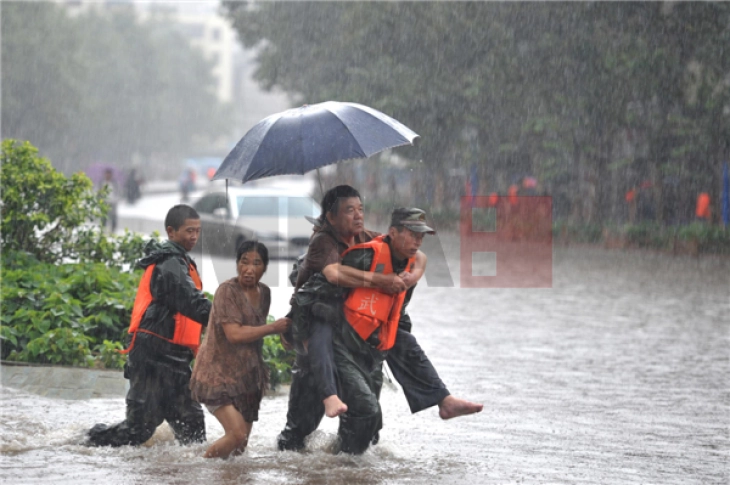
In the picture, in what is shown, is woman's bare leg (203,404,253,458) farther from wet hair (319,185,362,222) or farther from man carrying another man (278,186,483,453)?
wet hair (319,185,362,222)

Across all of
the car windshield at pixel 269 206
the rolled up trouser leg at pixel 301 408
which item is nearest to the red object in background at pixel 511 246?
the car windshield at pixel 269 206

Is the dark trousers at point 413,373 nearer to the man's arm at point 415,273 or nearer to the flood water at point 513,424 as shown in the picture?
the flood water at point 513,424

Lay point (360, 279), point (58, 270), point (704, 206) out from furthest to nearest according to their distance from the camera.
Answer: point (704, 206)
point (58, 270)
point (360, 279)

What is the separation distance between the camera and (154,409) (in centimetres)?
635

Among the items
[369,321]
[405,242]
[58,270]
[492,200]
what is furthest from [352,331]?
[492,200]

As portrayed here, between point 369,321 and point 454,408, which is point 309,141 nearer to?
point 369,321

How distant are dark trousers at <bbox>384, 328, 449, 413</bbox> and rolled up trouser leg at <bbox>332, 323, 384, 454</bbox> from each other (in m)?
0.28

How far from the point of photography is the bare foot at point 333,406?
5.76 meters

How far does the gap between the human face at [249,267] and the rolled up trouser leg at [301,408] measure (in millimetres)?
569

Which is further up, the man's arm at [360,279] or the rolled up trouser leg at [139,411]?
the man's arm at [360,279]

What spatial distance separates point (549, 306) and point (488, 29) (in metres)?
14.7

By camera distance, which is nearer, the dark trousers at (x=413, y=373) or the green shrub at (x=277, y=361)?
the dark trousers at (x=413, y=373)

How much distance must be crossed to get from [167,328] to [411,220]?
1.53 metres

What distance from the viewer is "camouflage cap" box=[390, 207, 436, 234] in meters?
5.93
